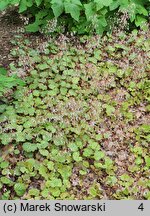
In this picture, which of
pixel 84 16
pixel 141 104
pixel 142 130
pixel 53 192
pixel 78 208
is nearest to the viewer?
pixel 78 208

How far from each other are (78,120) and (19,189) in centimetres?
128

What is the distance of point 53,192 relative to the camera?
440 cm

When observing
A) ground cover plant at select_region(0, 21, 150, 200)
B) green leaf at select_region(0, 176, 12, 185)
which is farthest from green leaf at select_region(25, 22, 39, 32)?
green leaf at select_region(0, 176, 12, 185)

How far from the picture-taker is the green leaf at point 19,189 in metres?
4.36

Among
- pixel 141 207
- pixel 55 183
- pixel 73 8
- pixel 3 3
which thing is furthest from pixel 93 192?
pixel 3 3

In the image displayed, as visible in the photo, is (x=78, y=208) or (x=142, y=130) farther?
(x=142, y=130)

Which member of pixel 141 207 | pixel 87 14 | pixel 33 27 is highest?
pixel 87 14

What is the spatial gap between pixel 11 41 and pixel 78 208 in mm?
3238

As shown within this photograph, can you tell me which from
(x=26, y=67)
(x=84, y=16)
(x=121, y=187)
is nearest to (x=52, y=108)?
(x=26, y=67)

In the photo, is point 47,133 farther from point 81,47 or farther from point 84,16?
point 84,16

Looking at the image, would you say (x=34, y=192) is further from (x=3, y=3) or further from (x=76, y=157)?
(x=3, y=3)

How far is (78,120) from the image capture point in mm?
5164

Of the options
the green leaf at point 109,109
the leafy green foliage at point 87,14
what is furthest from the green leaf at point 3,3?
the green leaf at point 109,109

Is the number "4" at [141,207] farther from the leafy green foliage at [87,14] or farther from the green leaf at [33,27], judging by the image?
the green leaf at [33,27]
